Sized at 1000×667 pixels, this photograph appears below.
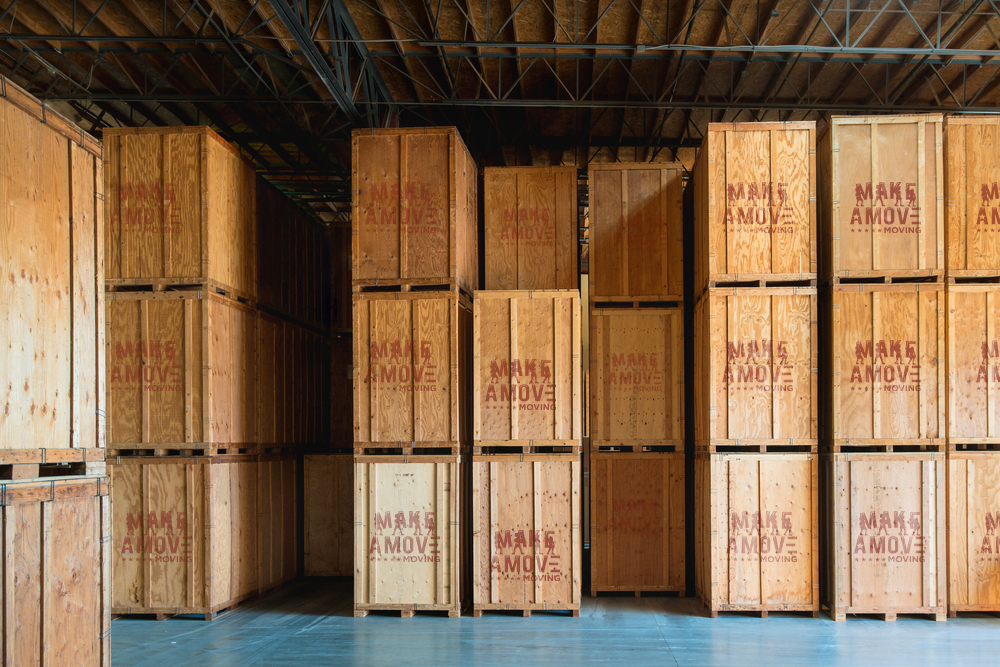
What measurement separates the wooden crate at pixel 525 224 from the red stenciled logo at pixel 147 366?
4.30 meters

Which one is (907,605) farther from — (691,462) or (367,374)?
(367,374)

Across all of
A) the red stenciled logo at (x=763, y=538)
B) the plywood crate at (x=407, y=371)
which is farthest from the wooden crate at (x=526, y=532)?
the red stenciled logo at (x=763, y=538)

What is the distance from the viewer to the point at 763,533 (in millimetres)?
9227

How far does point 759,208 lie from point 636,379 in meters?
2.80

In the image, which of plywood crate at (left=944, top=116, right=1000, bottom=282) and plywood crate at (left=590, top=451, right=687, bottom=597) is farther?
plywood crate at (left=590, top=451, right=687, bottom=597)

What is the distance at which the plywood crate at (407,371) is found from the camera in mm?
9648

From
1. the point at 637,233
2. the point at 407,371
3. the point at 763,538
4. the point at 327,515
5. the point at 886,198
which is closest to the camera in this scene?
the point at 763,538

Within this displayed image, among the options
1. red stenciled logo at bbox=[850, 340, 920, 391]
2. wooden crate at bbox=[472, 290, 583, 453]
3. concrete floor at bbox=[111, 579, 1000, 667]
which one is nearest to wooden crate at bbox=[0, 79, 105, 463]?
concrete floor at bbox=[111, 579, 1000, 667]

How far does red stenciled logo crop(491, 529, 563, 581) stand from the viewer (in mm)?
9531

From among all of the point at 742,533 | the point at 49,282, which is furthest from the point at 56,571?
the point at 742,533

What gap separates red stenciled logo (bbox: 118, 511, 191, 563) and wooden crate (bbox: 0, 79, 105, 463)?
12.4 ft

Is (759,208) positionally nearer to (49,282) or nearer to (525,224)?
(525,224)

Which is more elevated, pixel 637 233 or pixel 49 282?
pixel 637 233

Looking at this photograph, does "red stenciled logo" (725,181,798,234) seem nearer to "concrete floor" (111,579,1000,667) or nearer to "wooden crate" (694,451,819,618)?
"wooden crate" (694,451,819,618)
